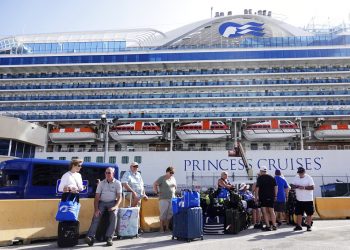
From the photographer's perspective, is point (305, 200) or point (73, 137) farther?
point (73, 137)

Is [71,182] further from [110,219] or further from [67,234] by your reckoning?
[110,219]

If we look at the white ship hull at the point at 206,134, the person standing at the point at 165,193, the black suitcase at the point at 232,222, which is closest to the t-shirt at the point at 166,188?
the person standing at the point at 165,193

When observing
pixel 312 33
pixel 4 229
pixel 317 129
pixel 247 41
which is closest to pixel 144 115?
pixel 247 41

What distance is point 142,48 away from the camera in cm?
3644

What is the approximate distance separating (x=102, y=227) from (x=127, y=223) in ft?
2.05

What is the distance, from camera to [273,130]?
1153 inches

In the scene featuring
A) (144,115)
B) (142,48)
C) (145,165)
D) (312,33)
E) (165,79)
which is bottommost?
(145,165)

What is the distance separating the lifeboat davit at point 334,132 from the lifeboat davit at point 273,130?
2.14 meters

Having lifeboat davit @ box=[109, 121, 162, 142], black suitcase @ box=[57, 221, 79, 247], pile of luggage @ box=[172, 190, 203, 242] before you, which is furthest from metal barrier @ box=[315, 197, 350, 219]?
lifeboat davit @ box=[109, 121, 162, 142]

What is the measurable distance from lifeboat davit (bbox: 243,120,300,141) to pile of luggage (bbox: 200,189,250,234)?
22.1 m

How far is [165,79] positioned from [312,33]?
1896cm

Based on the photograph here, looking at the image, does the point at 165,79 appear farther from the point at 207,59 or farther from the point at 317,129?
the point at 317,129

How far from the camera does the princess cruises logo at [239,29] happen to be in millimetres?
37375

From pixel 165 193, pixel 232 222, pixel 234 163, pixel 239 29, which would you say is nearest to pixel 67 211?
pixel 165 193
